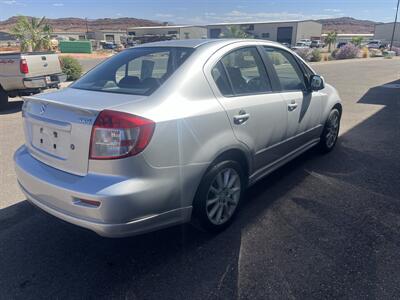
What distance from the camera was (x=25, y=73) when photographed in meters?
8.21

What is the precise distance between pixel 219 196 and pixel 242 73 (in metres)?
1.27

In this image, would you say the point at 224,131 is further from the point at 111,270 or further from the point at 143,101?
the point at 111,270

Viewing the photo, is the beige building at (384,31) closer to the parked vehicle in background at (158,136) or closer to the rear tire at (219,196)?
the parked vehicle in background at (158,136)

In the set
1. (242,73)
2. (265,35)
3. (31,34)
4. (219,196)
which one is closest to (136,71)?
(242,73)

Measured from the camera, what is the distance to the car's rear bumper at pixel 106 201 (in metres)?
2.22

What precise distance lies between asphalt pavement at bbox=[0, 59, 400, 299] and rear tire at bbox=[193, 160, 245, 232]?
16cm

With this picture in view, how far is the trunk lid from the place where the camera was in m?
2.32

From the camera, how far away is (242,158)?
3.17 metres

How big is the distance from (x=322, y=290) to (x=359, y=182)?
2.25 meters

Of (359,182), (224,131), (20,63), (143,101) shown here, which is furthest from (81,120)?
(20,63)

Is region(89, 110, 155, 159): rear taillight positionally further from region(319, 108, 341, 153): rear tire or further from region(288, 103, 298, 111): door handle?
region(319, 108, 341, 153): rear tire

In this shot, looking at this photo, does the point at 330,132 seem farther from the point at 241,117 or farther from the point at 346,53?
the point at 346,53

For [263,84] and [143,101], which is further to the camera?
[263,84]

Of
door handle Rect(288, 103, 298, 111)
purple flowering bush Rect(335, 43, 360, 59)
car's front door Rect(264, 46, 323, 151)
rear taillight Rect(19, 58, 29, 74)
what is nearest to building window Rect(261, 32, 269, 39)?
purple flowering bush Rect(335, 43, 360, 59)
